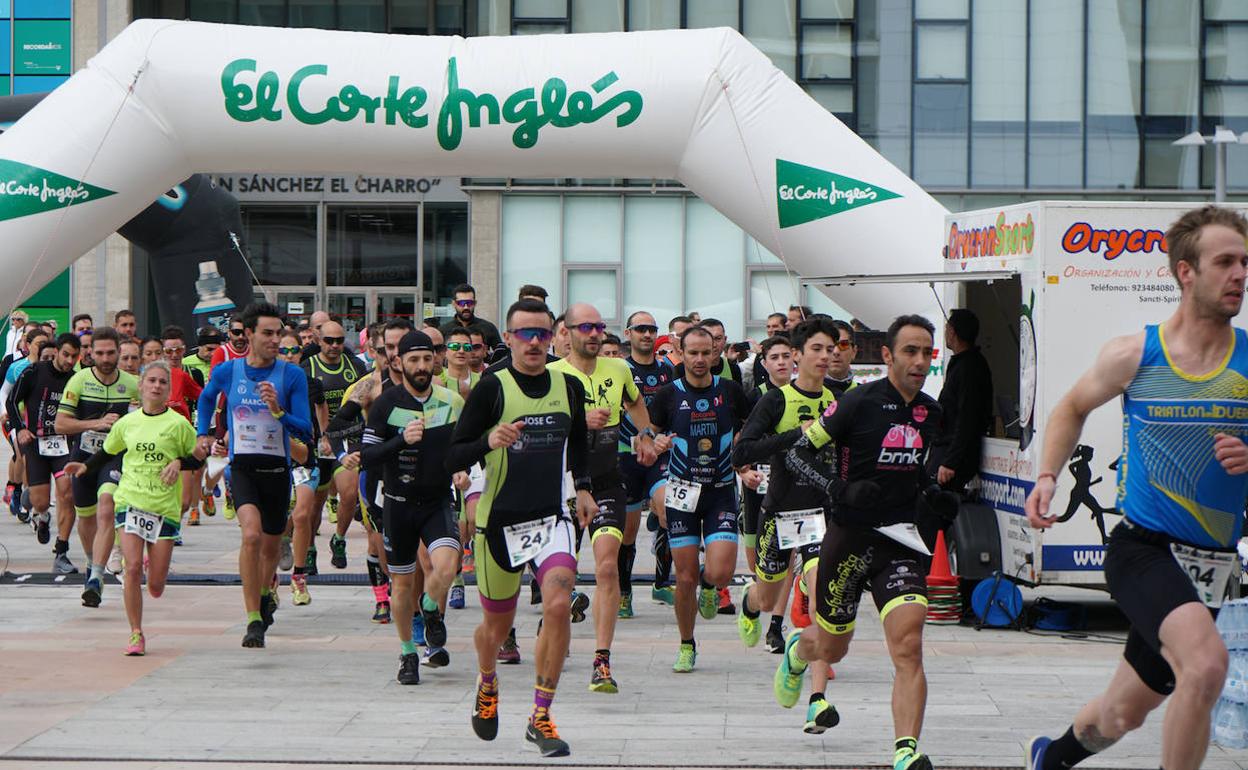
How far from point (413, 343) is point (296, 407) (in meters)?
1.38

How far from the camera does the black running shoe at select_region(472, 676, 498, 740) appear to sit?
23.6 ft

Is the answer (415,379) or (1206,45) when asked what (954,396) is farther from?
(1206,45)

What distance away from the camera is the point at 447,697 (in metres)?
8.62

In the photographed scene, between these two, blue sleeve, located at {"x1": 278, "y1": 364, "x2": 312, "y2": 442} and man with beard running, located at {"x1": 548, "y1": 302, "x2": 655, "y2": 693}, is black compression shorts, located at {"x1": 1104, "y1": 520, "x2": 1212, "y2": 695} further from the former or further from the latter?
blue sleeve, located at {"x1": 278, "y1": 364, "x2": 312, "y2": 442}

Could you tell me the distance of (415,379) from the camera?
30.6 feet

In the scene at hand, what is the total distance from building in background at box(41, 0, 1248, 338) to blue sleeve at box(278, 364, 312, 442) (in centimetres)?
1893

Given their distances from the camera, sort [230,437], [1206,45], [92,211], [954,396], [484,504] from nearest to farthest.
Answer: [484,504] < [230,437] < [954,396] < [92,211] < [1206,45]

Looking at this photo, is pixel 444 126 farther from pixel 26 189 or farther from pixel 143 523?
pixel 143 523

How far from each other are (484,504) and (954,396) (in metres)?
4.78

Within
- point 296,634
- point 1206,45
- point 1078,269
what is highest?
point 1206,45

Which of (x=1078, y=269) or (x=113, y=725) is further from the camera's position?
(x=1078, y=269)

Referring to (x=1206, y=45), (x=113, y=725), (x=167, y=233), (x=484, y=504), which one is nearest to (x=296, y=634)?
(x=113, y=725)

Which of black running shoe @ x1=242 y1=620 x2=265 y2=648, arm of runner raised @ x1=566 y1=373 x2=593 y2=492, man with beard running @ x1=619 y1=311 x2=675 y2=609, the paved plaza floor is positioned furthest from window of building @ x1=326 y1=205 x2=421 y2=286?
arm of runner raised @ x1=566 y1=373 x2=593 y2=492

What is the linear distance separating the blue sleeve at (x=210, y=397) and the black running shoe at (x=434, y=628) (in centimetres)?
201
